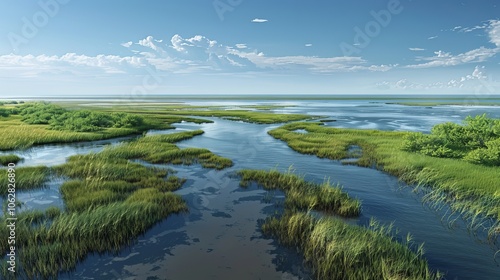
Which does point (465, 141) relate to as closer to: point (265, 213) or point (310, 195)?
point (310, 195)

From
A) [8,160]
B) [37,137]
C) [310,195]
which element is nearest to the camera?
[310,195]

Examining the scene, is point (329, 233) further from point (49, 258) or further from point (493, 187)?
point (493, 187)

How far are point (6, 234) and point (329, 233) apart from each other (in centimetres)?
1506

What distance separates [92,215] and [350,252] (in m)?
12.8

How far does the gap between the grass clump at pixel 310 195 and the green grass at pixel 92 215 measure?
719 centimetres

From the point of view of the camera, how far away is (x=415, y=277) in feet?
35.5

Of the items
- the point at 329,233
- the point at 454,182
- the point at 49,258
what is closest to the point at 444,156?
the point at 454,182

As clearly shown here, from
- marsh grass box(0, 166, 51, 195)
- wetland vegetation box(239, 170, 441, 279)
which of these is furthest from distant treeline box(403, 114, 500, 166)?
marsh grass box(0, 166, 51, 195)

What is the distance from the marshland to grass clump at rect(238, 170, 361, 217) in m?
0.09

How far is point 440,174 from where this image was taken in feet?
77.7

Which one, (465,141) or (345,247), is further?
(465,141)

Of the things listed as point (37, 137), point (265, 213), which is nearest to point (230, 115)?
point (37, 137)

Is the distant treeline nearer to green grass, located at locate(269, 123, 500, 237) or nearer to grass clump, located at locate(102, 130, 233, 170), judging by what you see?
green grass, located at locate(269, 123, 500, 237)

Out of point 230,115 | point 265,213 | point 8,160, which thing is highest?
point 230,115
